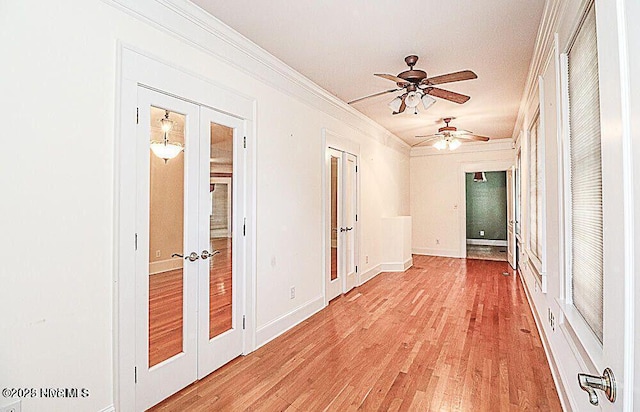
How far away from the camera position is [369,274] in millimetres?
6156

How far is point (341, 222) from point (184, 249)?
9.58 ft

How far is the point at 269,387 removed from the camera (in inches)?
102

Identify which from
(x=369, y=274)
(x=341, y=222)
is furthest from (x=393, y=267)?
(x=341, y=222)

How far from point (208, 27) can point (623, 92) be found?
9.09 feet

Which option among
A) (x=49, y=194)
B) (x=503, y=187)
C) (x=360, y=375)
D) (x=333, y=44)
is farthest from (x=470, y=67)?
(x=503, y=187)

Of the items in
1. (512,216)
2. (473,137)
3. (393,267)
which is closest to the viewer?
(473,137)

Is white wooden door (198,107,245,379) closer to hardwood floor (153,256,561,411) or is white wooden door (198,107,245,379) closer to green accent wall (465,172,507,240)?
hardwood floor (153,256,561,411)

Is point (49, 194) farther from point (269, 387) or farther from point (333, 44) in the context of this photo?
point (333, 44)

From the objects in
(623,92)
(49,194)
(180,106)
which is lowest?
(49,194)

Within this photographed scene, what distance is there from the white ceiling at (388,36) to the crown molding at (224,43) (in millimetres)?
72

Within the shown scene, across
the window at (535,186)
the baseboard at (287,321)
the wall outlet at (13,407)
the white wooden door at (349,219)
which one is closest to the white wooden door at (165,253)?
the wall outlet at (13,407)

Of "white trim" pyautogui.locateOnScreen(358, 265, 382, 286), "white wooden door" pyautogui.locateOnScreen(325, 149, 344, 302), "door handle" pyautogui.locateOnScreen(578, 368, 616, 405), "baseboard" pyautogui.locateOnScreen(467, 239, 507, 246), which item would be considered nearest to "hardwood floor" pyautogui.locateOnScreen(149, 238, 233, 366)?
"white wooden door" pyautogui.locateOnScreen(325, 149, 344, 302)

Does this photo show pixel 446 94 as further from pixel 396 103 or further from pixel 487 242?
pixel 487 242

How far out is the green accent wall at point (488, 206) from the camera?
11.1m
